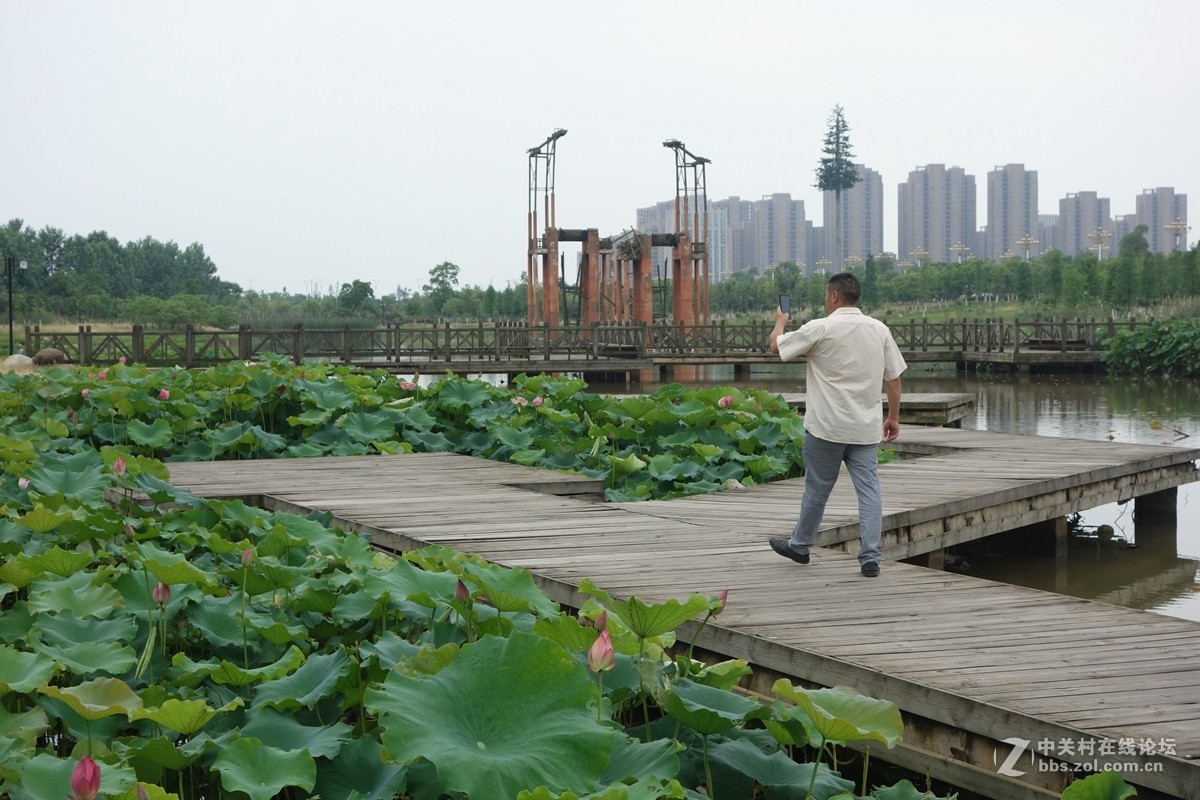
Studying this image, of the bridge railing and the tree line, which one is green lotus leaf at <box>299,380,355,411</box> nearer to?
the bridge railing

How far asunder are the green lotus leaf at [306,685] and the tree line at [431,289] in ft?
74.5

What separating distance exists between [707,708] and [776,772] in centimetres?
19

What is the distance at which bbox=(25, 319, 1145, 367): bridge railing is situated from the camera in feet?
68.3

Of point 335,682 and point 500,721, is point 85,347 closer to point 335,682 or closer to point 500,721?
point 335,682

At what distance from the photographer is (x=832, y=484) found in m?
4.11

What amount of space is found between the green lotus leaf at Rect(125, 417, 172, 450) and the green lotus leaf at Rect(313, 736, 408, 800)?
5.58 m

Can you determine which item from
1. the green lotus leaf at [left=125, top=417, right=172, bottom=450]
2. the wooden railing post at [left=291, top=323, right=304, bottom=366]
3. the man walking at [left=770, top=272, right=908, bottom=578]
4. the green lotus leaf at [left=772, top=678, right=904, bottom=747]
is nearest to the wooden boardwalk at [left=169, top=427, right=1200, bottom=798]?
the man walking at [left=770, top=272, right=908, bottom=578]

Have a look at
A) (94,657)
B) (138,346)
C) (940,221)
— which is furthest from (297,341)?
(940,221)

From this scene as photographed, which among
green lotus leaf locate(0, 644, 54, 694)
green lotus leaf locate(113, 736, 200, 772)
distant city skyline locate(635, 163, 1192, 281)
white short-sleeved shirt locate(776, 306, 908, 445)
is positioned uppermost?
distant city skyline locate(635, 163, 1192, 281)

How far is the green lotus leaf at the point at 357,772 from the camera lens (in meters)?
1.94

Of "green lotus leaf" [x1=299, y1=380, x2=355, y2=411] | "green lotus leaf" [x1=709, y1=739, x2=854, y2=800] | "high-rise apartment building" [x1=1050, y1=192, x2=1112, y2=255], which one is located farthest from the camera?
"high-rise apartment building" [x1=1050, y1=192, x2=1112, y2=255]

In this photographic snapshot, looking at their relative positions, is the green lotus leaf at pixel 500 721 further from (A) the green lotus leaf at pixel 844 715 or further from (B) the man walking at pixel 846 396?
(B) the man walking at pixel 846 396

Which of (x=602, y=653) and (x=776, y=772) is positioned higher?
(x=602, y=653)

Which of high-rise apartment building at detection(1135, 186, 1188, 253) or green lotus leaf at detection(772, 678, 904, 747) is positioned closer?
green lotus leaf at detection(772, 678, 904, 747)
